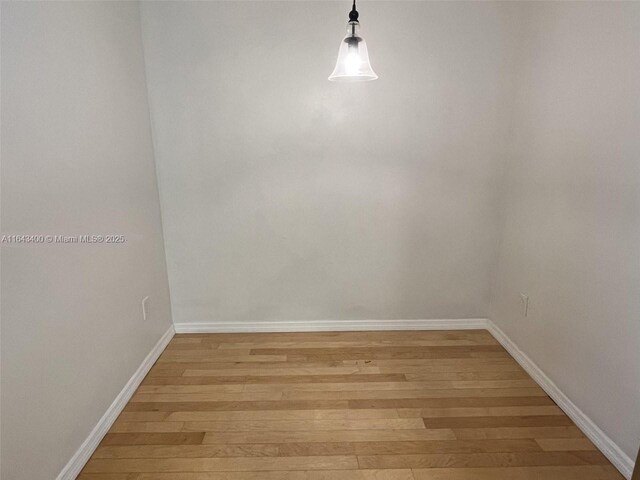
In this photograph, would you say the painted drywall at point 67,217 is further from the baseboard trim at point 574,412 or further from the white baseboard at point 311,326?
the baseboard trim at point 574,412

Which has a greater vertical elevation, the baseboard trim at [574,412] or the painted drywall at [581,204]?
the painted drywall at [581,204]

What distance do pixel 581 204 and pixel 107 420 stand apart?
8.74 ft

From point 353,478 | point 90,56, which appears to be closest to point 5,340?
point 90,56

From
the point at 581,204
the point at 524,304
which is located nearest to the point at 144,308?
the point at 524,304

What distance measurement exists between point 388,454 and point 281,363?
3.08ft

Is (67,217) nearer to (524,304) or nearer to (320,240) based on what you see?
(320,240)

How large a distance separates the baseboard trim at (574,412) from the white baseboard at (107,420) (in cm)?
240

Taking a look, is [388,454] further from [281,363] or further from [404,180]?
[404,180]

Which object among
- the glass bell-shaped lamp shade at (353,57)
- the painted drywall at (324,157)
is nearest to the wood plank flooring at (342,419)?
the painted drywall at (324,157)

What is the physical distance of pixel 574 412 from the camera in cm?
188

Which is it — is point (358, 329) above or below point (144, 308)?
below

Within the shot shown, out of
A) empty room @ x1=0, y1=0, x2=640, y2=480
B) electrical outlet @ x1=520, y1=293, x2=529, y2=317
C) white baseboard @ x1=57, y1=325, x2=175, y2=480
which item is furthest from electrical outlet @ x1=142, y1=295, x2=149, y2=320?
electrical outlet @ x1=520, y1=293, x2=529, y2=317

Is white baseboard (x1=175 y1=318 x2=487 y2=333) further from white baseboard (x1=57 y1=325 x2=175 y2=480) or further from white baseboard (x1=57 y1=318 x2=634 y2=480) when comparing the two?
white baseboard (x1=57 y1=325 x2=175 y2=480)

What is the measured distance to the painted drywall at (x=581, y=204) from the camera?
1567mm
